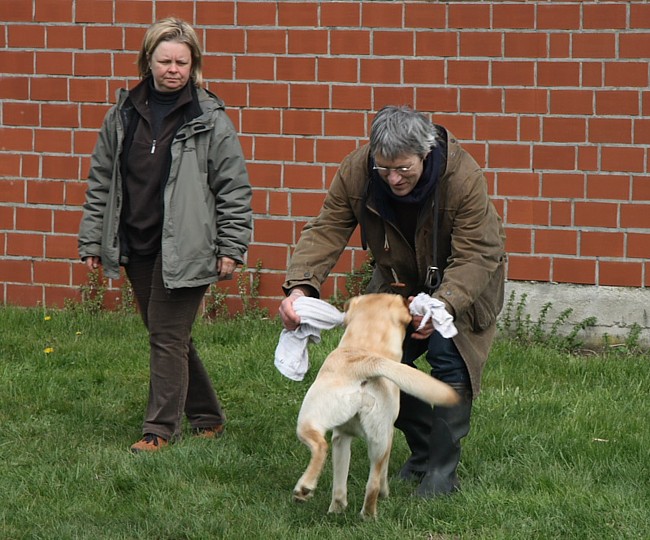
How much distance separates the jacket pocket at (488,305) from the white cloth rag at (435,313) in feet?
1.40

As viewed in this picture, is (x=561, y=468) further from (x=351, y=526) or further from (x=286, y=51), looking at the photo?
(x=286, y=51)

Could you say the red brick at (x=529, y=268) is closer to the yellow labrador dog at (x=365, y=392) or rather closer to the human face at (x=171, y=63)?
the human face at (x=171, y=63)

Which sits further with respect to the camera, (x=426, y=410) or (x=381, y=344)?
(x=426, y=410)

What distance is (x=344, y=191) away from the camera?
518 cm

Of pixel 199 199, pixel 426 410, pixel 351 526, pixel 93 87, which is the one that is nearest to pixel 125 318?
pixel 93 87

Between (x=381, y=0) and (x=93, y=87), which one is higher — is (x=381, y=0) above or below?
above

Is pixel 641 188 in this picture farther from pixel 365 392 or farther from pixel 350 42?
pixel 365 392

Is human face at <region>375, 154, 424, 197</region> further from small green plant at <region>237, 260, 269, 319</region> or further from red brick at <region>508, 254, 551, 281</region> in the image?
small green plant at <region>237, 260, 269, 319</region>

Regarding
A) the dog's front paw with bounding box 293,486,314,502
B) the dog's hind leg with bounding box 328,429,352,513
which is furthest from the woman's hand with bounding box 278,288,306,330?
the dog's front paw with bounding box 293,486,314,502

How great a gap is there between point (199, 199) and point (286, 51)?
2.69 m

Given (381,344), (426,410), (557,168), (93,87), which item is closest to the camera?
(381,344)

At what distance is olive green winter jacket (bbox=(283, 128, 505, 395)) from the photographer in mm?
4969

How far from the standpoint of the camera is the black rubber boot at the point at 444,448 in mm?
5164

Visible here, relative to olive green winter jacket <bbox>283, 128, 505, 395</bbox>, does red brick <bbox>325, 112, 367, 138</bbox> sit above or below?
above
